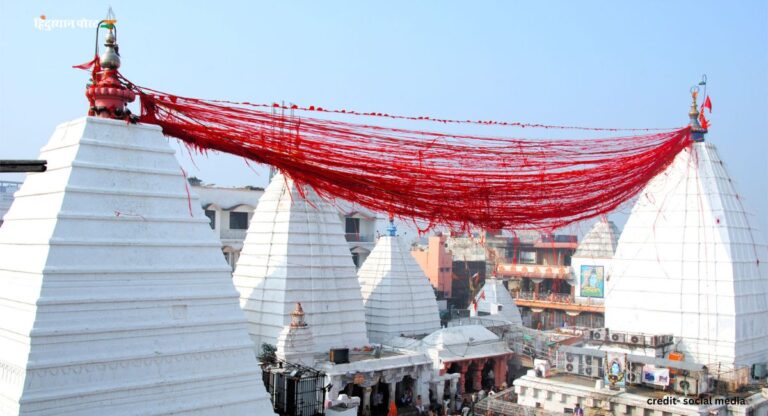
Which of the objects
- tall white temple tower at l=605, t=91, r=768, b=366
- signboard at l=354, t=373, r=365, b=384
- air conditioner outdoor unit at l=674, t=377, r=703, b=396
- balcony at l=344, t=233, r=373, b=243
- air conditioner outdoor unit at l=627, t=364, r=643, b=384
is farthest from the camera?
balcony at l=344, t=233, r=373, b=243

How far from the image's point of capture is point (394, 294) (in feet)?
92.5

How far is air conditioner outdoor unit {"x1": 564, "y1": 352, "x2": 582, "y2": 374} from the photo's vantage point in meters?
20.0

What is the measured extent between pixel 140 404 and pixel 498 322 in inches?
924

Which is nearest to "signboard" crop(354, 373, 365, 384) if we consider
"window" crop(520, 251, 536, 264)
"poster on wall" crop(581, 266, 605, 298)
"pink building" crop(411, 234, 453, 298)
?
"poster on wall" crop(581, 266, 605, 298)

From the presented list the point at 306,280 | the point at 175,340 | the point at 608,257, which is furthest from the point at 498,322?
the point at 175,340

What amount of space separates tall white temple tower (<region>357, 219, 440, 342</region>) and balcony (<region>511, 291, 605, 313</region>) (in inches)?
651

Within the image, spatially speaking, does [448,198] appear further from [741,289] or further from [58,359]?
[741,289]

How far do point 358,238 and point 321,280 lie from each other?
22.2 m

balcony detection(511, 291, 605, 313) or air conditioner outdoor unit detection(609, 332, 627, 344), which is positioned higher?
air conditioner outdoor unit detection(609, 332, 627, 344)

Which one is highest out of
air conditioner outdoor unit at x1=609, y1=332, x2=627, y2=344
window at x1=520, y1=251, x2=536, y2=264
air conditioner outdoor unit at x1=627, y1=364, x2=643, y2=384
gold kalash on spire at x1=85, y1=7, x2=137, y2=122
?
gold kalash on spire at x1=85, y1=7, x2=137, y2=122

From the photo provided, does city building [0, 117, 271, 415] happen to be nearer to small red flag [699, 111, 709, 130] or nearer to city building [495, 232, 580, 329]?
small red flag [699, 111, 709, 130]

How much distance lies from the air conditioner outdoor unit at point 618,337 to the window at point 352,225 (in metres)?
25.4

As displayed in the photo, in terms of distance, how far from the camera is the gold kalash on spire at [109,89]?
389 inches

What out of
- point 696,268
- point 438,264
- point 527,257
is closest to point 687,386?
point 696,268
